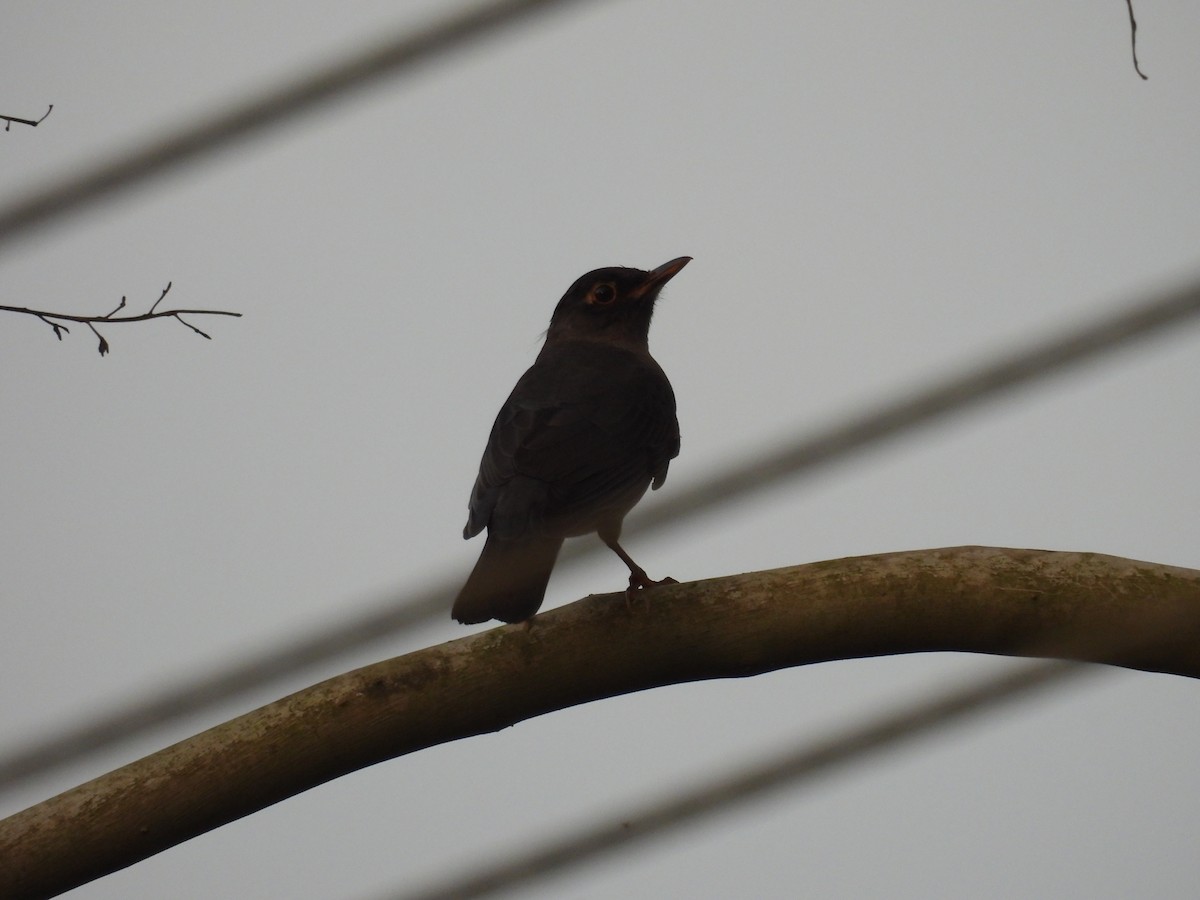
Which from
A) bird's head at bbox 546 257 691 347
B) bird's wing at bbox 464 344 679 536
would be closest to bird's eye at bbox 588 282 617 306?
bird's head at bbox 546 257 691 347

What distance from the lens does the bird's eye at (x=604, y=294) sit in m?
4.59

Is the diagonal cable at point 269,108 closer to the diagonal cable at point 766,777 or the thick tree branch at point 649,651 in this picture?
the thick tree branch at point 649,651

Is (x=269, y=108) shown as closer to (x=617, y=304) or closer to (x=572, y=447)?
(x=572, y=447)

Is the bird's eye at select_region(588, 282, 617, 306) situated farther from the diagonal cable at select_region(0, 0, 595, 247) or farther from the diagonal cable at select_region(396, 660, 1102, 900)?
the diagonal cable at select_region(396, 660, 1102, 900)

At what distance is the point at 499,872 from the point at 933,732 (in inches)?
57.2

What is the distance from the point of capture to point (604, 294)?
4602mm

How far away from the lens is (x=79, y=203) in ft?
9.32

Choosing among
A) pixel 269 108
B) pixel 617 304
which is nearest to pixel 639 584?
pixel 269 108

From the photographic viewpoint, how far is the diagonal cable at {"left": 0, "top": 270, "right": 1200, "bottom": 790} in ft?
8.97

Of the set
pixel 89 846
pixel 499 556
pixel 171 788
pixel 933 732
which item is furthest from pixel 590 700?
pixel 933 732

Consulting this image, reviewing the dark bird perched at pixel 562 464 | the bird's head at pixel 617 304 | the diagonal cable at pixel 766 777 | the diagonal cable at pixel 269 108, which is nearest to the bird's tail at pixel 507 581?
the dark bird perched at pixel 562 464

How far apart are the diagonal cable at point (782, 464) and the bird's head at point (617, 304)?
5.69 feet

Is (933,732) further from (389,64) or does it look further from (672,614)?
(389,64)

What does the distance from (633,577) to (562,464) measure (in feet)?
1.68
